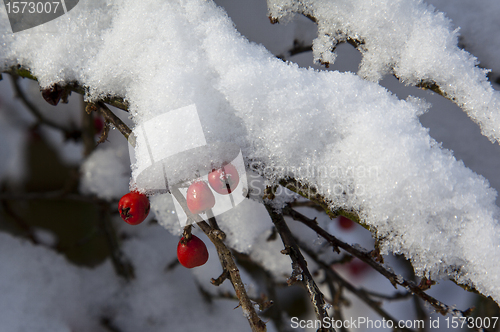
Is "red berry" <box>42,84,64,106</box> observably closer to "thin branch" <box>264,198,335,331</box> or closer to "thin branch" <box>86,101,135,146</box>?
"thin branch" <box>86,101,135,146</box>

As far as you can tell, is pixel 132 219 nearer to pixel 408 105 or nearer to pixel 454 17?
pixel 408 105

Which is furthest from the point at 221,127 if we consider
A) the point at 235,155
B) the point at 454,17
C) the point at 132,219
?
the point at 454,17

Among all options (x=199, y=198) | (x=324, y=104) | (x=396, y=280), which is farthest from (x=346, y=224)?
(x=199, y=198)

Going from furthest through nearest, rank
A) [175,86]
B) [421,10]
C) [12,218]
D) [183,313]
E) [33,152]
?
A: [33,152]
[12,218]
[183,313]
[421,10]
[175,86]

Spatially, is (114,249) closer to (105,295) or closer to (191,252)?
(105,295)

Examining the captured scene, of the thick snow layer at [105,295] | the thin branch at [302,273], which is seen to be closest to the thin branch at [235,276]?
the thin branch at [302,273]

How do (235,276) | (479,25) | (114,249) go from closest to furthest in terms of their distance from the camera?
(235,276), (479,25), (114,249)

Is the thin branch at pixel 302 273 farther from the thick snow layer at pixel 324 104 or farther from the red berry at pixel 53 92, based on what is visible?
the red berry at pixel 53 92
